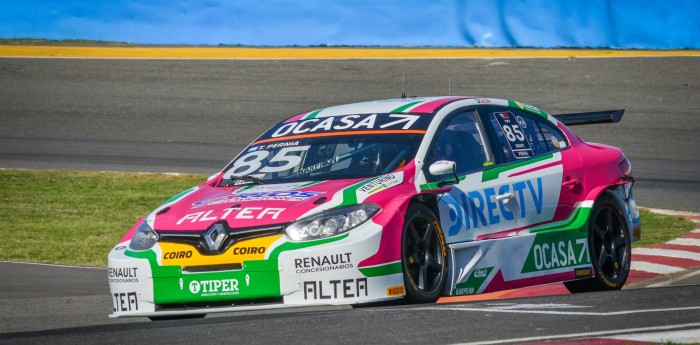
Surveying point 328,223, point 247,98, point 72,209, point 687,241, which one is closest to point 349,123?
point 328,223

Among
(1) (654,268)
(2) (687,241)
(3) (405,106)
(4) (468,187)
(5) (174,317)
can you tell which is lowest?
(5) (174,317)

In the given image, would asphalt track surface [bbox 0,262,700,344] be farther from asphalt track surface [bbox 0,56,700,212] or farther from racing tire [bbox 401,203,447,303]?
asphalt track surface [bbox 0,56,700,212]

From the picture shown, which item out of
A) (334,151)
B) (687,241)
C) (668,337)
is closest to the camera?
(668,337)

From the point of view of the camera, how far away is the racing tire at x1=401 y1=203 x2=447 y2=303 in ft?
25.2

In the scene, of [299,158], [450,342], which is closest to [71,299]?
[299,158]

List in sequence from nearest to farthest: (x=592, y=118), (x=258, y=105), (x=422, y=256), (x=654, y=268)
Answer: (x=422, y=256)
(x=592, y=118)
(x=654, y=268)
(x=258, y=105)

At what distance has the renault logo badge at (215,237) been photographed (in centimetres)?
754

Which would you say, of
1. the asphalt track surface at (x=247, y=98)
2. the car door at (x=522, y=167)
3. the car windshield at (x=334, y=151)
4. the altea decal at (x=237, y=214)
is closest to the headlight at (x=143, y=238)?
the altea decal at (x=237, y=214)

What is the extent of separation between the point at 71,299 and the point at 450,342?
4.13 meters

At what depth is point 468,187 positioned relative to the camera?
8.43 m

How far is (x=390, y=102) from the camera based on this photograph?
933 cm

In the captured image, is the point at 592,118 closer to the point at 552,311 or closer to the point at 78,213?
the point at 552,311

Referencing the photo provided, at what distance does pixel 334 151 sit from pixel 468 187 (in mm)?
898

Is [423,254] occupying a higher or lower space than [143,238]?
lower
